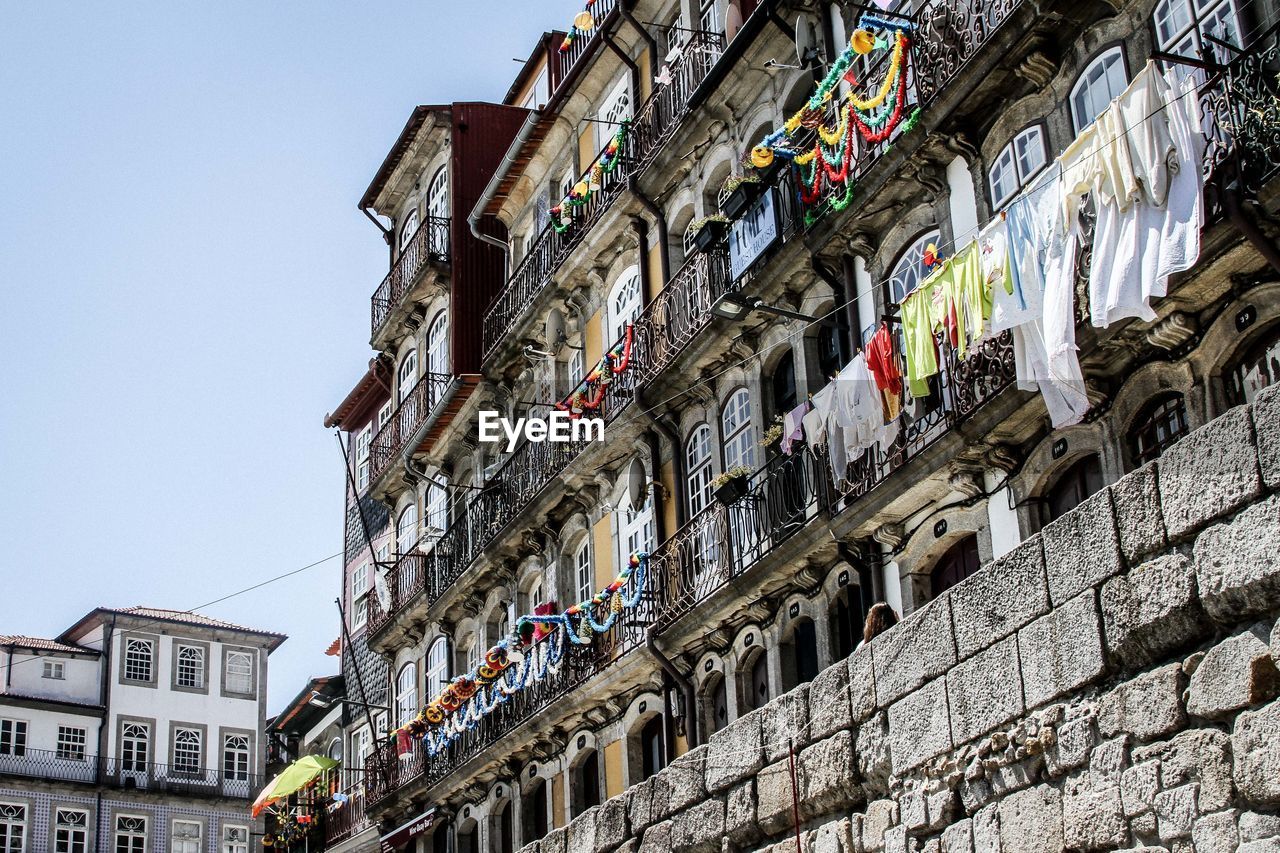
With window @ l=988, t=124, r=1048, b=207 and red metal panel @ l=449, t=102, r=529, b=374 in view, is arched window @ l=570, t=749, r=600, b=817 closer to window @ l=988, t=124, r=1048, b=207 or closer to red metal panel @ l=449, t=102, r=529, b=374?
red metal panel @ l=449, t=102, r=529, b=374

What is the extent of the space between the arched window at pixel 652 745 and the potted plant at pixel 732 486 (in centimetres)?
352

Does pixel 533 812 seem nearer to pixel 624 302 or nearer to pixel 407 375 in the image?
pixel 624 302

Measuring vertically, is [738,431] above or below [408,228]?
below

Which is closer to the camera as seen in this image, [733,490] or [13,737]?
[733,490]

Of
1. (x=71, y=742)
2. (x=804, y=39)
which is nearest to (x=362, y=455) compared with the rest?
(x=71, y=742)

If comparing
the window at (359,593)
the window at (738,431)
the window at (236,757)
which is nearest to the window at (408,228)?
the window at (359,593)

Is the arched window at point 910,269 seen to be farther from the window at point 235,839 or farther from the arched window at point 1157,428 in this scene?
the window at point 235,839

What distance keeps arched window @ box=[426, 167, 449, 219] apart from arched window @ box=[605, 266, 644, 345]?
23.4 feet

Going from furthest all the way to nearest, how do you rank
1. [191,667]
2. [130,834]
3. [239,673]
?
1. [239,673]
2. [191,667]
3. [130,834]

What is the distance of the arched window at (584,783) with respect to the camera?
73.2ft

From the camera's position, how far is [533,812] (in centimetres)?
2394

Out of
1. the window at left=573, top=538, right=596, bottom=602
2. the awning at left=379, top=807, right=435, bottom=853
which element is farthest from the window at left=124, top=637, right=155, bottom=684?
the window at left=573, top=538, right=596, bottom=602

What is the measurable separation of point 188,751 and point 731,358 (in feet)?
112

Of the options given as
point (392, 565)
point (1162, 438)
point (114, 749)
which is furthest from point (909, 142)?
point (114, 749)
